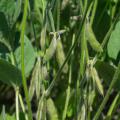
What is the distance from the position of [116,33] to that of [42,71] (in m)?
0.27

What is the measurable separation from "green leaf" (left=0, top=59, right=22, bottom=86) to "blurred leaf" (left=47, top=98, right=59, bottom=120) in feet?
0.34

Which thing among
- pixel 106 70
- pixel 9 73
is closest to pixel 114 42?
pixel 106 70

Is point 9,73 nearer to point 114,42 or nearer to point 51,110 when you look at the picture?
point 51,110

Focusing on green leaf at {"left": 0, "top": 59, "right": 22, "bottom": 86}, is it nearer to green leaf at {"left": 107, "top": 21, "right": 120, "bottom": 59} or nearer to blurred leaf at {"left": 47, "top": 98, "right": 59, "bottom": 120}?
blurred leaf at {"left": 47, "top": 98, "right": 59, "bottom": 120}

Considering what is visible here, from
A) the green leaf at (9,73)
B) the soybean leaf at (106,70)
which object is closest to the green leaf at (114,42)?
the soybean leaf at (106,70)

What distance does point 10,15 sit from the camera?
0.96 meters

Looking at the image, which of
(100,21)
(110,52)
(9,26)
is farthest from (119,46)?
(9,26)

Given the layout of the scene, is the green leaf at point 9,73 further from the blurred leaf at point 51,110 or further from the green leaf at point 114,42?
the green leaf at point 114,42

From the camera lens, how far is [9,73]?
2.90 ft

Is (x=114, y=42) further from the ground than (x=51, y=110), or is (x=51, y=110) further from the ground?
(x=114, y=42)

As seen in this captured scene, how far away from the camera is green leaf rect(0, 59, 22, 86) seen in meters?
0.85

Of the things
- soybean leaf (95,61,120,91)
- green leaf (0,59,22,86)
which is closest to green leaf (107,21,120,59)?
soybean leaf (95,61,120,91)

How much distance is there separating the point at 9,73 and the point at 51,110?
0.51ft

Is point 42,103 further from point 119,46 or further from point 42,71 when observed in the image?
point 119,46
